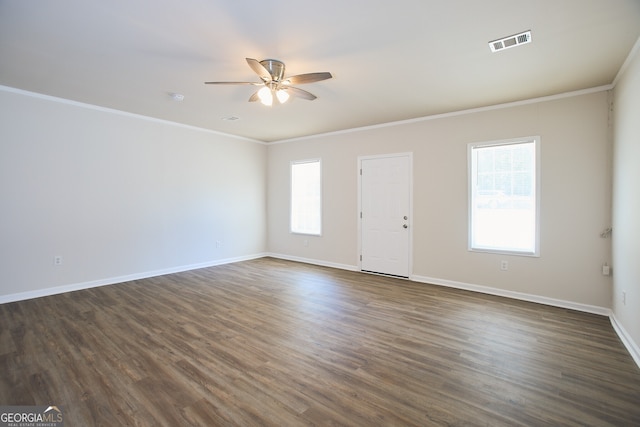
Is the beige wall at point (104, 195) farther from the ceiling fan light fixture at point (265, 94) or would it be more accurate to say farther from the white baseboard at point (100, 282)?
the ceiling fan light fixture at point (265, 94)

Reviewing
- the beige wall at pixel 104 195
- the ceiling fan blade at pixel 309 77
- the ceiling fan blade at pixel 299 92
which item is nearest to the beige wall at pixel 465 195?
the beige wall at pixel 104 195

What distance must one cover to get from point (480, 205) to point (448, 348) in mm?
2489

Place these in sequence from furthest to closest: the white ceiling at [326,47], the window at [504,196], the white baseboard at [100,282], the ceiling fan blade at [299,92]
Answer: the window at [504,196]
the white baseboard at [100,282]
the ceiling fan blade at [299,92]
the white ceiling at [326,47]

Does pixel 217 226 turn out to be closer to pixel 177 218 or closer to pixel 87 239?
pixel 177 218

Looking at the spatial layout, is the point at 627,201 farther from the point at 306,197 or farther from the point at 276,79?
the point at 306,197

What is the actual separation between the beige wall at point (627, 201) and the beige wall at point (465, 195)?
28 centimetres

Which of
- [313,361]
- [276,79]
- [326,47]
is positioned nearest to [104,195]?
[276,79]

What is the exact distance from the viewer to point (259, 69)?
2.73 metres

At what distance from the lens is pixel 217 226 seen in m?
6.21

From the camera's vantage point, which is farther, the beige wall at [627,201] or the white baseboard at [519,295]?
A: the white baseboard at [519,295]

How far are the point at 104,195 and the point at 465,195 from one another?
219 inches

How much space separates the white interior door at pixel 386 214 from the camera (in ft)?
16.9

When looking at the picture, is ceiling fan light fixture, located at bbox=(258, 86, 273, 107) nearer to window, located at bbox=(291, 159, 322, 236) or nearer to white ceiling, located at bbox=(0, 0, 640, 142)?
white ceiling, located at bbox=(0, 0, 640, 142)

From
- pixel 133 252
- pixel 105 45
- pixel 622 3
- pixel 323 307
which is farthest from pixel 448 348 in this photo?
pixel 133 252
